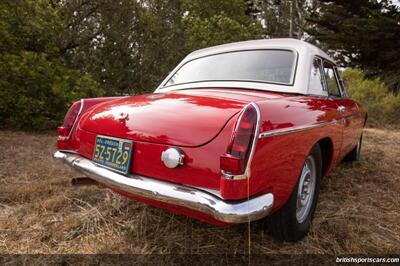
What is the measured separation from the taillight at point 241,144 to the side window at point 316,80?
1.12m

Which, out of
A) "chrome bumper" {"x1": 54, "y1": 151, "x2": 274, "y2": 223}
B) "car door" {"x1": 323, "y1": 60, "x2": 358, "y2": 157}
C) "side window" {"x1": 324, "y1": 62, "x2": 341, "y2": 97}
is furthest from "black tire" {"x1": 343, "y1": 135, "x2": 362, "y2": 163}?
"chrome bumper" {"x1": 54, "y1": 151, "x2": 274, "y2": 223}

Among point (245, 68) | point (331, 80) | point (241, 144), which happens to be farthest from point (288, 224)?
point (331, 80)

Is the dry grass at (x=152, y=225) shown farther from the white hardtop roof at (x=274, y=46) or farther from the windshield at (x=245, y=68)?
the white hardtop roof at (x=274, y=46)

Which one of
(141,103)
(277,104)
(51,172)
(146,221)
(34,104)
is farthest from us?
(34,104)

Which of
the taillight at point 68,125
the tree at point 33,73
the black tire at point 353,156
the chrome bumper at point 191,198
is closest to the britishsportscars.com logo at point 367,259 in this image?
the chrome bumper at point 191,198

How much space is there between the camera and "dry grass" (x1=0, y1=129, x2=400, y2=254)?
2229mm

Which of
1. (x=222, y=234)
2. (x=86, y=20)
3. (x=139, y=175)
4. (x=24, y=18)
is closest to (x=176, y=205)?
(x=139, y=175)

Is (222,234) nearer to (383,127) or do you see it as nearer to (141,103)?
(141,103)

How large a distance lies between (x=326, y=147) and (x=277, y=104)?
3.62 ft

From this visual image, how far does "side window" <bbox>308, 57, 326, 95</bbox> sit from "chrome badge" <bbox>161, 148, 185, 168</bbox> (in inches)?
55.0

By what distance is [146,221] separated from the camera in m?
2.55

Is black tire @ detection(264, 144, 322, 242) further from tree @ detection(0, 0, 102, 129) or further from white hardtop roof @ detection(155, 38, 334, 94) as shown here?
tree @ detection(0, 0, 102, 129)

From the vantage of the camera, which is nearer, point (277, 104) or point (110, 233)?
point (277, 104)

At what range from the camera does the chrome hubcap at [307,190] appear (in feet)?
7.84
